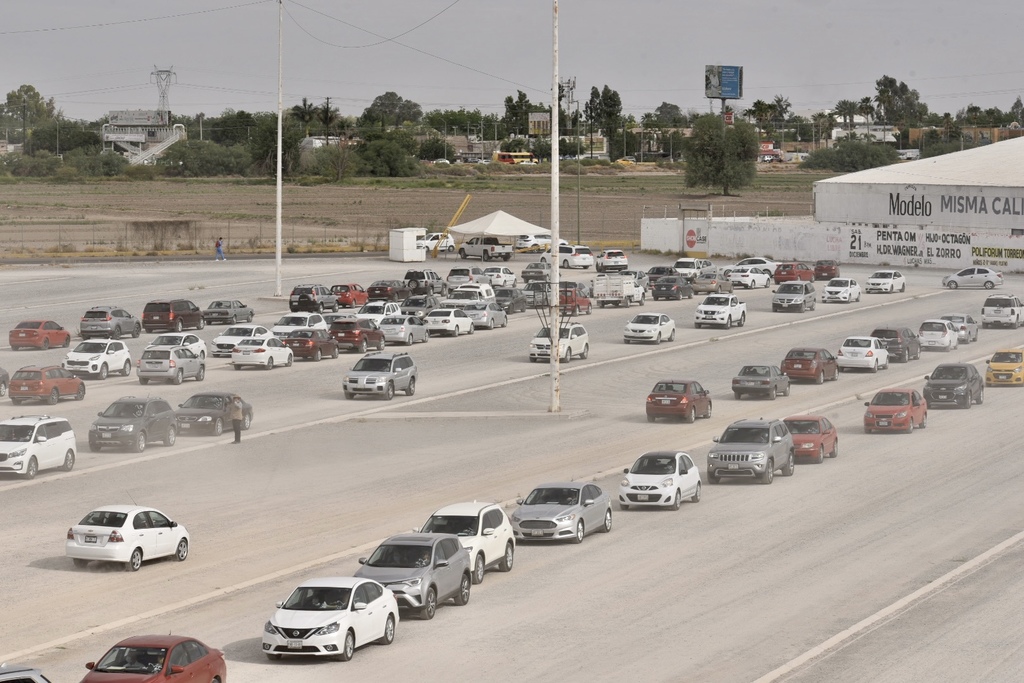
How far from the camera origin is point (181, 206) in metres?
158

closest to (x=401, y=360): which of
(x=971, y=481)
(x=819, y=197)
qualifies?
(x=971, y=481)

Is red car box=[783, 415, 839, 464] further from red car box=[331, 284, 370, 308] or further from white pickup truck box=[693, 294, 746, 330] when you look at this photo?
red car box=[331, 284, 370, 308]

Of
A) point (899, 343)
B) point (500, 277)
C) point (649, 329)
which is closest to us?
point (899, 343)

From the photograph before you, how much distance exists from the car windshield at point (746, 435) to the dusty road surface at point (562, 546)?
1.29 meters

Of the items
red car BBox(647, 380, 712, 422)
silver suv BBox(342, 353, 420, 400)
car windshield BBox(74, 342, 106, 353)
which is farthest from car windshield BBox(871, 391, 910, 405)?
car windshield BBox(74, 342, 106, 353)

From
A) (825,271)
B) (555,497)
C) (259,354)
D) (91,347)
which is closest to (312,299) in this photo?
(259,354)

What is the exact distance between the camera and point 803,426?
40.9 m

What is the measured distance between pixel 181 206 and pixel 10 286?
254 ft

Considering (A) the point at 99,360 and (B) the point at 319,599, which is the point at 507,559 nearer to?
(B) the point at 319,599

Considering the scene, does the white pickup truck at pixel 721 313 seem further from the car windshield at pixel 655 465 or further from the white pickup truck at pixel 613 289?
the car windshield at pixel 655 465

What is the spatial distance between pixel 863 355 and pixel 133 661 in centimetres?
4255

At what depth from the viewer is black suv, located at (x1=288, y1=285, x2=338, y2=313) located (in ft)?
241

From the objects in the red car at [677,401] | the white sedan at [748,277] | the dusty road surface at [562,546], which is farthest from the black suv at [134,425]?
the white sedan at [748,277]

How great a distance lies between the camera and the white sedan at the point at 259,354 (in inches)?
2228
